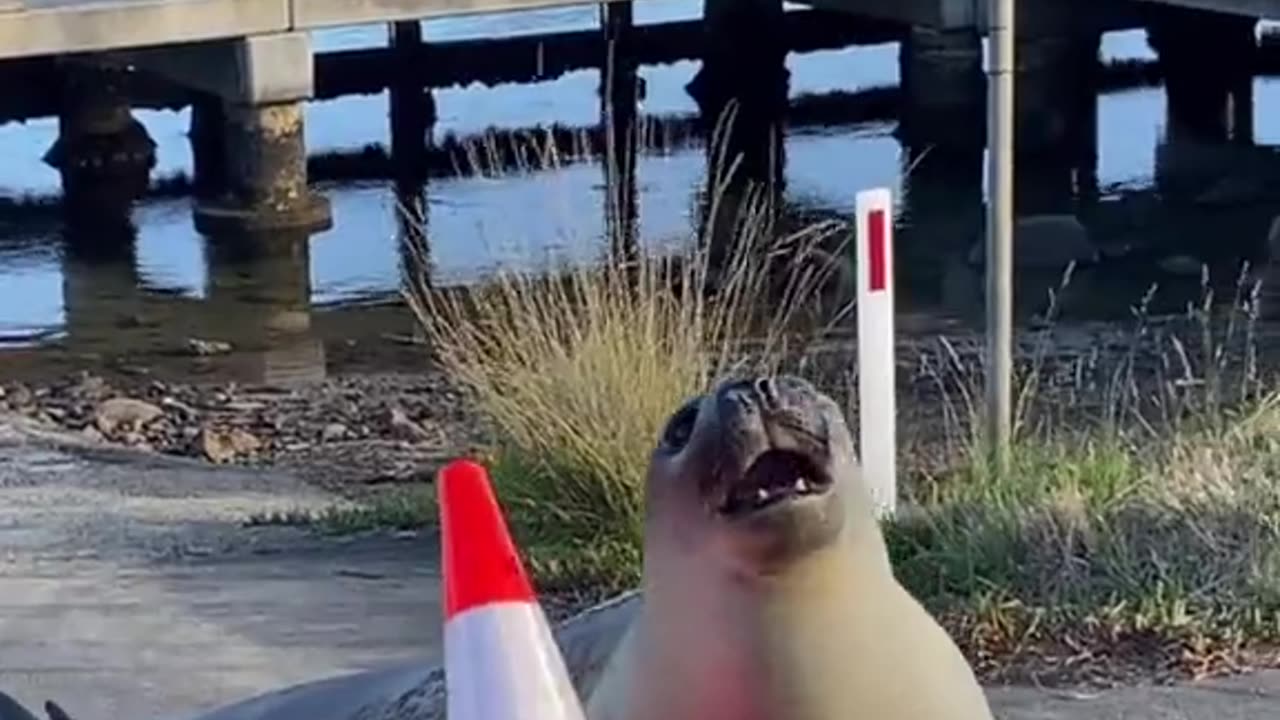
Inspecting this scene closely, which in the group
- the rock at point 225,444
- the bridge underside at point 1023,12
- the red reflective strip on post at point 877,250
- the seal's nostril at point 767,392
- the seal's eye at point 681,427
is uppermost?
the seal's nostril at point 767,392

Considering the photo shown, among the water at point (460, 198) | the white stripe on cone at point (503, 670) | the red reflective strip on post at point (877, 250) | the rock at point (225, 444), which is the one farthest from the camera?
the water at point (460, 198)

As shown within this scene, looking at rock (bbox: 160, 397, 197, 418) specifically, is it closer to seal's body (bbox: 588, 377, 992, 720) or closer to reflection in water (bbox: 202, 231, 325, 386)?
reflection in water (bbox: 202, 231, 325, 386)

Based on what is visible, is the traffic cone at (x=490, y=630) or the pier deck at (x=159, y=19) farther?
the pier deck at (x=159, y=19)

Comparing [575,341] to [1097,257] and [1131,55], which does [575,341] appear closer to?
[1097,257]

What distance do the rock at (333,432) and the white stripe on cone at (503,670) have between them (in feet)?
36.0

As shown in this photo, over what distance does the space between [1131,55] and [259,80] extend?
10285 millimetres

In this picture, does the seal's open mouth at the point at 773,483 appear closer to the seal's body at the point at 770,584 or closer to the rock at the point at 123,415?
the seal's body at the point at 770,584

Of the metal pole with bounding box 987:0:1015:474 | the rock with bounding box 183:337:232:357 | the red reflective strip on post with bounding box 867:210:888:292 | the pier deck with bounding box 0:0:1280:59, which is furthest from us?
the pier deck with bounding box 0:0:1280:59

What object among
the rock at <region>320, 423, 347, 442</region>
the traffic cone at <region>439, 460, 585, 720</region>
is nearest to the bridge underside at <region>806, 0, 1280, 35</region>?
the rock at <region>320, 423, 347, 442</region>

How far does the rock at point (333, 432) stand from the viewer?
1400cm

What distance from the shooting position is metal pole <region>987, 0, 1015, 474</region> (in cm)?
820

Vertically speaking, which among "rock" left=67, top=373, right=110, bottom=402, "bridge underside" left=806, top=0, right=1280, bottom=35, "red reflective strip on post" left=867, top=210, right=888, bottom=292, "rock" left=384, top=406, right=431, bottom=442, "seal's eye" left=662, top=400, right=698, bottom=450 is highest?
"seal's eye" left=662, top=400, right=698, bottom=450

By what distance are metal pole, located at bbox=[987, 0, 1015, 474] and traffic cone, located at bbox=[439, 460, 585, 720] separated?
16.8 ft

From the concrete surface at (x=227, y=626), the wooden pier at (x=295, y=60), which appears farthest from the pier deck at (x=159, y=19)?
the concrete surface at (x=227, y=626)
